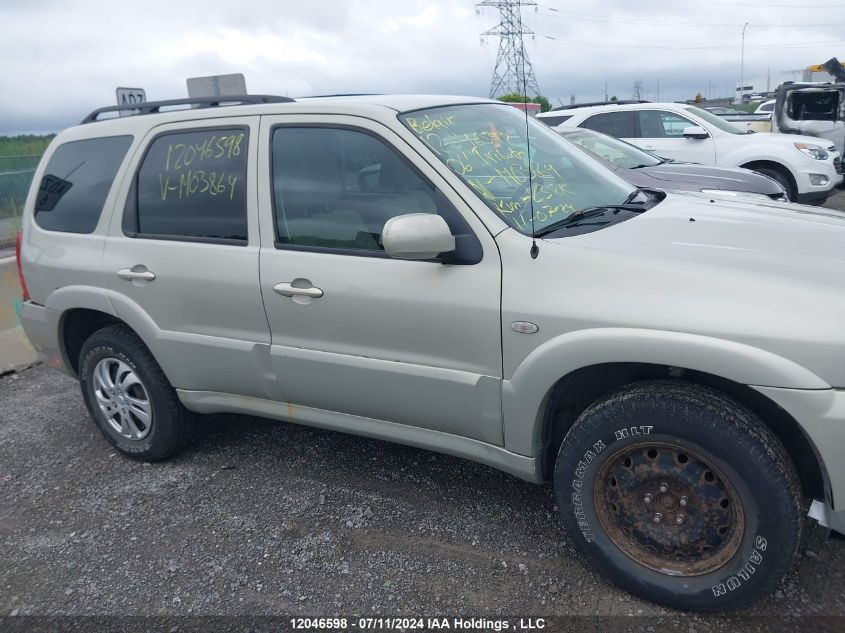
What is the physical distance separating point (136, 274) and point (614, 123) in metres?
8.64

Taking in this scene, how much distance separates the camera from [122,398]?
4.09m

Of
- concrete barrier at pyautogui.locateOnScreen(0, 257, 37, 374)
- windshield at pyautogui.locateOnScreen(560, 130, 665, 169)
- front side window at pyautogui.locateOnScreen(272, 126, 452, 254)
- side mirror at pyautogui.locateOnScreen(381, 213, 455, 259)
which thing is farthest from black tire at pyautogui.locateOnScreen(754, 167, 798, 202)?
concrete barrier at pyautogui.locateOnScreen(0, 257, 37, 374)

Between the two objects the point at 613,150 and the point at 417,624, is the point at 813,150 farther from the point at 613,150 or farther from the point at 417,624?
the point at 417,624

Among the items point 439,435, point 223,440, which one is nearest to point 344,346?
point 439,435

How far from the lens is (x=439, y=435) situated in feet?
10.2

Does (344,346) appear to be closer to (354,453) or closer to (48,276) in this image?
(354,453)

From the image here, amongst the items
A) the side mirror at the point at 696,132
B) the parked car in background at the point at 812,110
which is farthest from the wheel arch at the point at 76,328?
the parked car in background at the point at 812,110

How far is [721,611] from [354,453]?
2.09m

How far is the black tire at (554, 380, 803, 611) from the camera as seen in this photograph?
2.40 metres

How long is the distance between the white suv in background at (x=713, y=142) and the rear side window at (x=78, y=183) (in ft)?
25.9

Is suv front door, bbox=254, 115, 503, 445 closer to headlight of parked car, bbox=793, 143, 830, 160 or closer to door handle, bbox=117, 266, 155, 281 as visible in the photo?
door handle, bbox=117, 266, 155, 281

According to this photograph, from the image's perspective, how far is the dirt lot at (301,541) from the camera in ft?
9.26

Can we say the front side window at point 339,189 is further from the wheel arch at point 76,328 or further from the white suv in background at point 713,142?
the white suv in background at point 713,142

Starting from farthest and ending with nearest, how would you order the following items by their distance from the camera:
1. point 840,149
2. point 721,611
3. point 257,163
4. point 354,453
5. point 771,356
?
point 840,149
point 354,453
point 257,163
point 721,611
point 771,356
